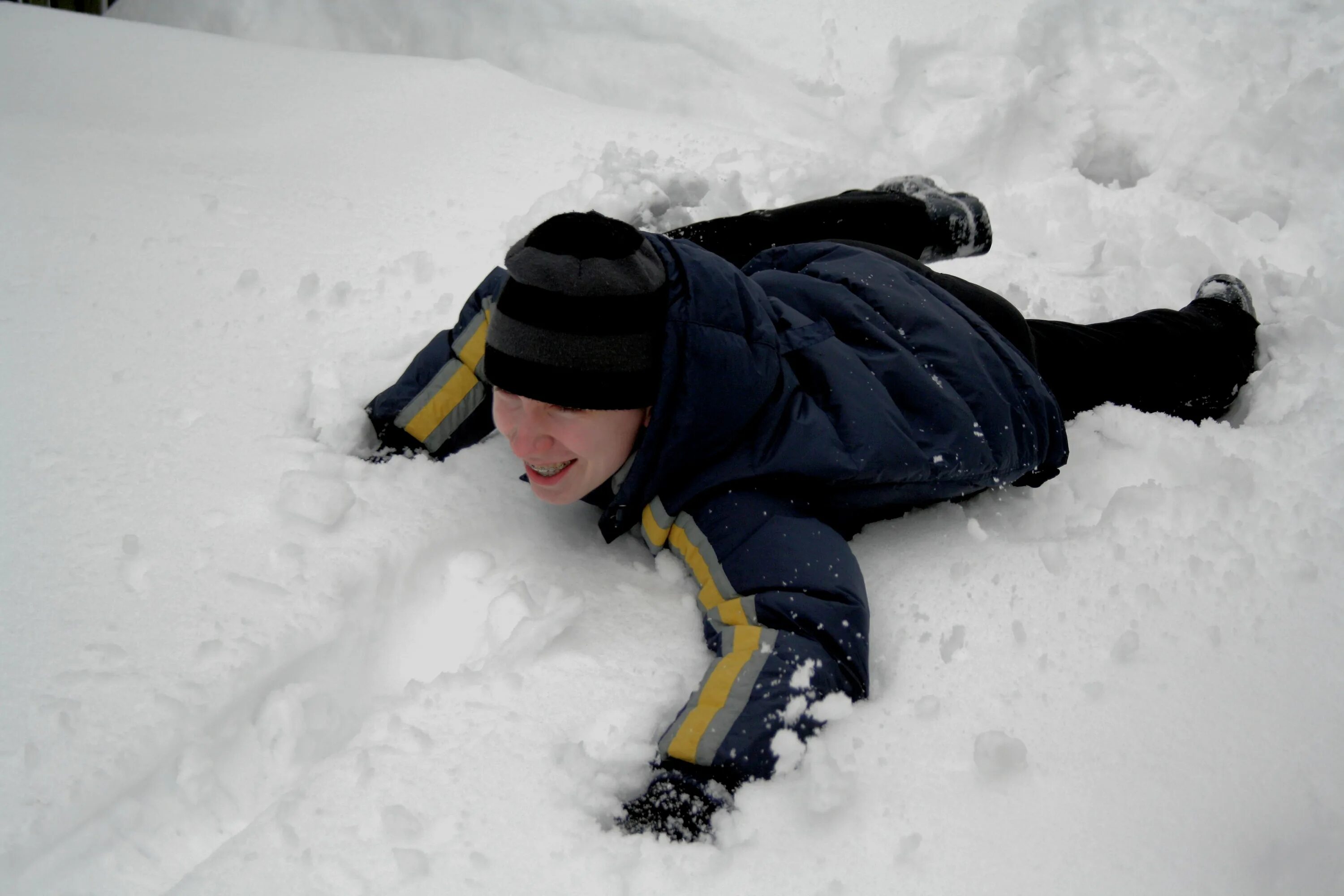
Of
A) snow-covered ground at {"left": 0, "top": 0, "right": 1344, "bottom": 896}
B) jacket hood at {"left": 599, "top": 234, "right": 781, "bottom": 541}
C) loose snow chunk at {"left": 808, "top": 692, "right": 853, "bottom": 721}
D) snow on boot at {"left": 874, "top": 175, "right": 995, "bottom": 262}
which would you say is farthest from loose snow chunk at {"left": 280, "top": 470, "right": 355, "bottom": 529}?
snow on boot at {"left": 874, "top": 175, "right": 995, "bottom": 262}

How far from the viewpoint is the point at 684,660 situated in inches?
47.2

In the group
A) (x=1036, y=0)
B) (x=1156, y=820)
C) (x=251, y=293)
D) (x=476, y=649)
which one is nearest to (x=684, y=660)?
(x=476, y=649)

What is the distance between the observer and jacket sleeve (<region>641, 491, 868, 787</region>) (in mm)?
1019

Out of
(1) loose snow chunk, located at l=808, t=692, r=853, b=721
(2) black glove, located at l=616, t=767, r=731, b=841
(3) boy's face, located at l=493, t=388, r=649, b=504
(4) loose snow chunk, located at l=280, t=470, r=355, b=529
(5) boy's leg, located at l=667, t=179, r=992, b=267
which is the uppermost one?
(5) boy's leg, located at l=667, t=179, r=992, b=267

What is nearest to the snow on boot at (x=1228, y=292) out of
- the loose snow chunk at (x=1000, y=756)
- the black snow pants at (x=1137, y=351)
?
the black snow pants at (x=1137, y=351)

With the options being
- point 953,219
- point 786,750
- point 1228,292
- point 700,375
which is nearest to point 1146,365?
point 1228,292

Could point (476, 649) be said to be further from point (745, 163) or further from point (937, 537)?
point (745, 163)

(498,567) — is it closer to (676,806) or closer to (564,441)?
(564,441)

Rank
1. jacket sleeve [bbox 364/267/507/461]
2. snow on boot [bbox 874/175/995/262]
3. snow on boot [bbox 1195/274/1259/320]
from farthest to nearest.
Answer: snow on boot [bbox 874/175/995/262]
snow on boot [bbox 1195/274/1259/320]
jacket sleeve [bbox 364/267/507/461]

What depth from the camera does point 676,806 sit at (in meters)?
0.97

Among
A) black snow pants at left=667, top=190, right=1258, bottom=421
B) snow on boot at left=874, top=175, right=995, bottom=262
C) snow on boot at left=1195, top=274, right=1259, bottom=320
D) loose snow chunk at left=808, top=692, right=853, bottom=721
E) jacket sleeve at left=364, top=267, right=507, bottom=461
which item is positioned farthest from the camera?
snow on boot at left=874, top=175, right=995, bottom=262

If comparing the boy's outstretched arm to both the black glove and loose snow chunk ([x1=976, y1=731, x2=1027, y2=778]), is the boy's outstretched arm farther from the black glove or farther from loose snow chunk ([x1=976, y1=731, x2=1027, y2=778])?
loose snow chunk ([x1=976, y1=731, x2=1027, y2=778])

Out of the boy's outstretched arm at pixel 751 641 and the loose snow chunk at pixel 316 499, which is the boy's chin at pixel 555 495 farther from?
the loose snow chunk at pixel 316 499

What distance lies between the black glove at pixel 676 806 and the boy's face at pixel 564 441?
419mm
